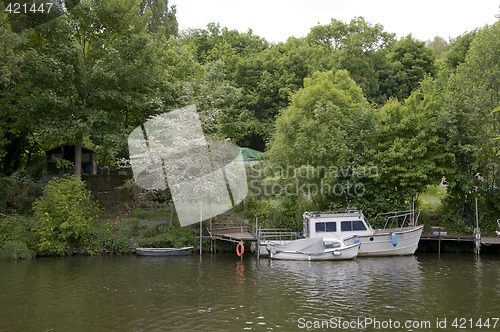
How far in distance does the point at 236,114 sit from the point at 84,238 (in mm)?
25978

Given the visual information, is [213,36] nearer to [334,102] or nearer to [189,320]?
[334,102]

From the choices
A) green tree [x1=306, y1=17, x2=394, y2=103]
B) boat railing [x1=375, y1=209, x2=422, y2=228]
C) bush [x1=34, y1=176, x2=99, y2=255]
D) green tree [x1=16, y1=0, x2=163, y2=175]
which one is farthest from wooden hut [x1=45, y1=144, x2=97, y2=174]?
green tree [x1=306, y1=17, x2=394, y2=103]

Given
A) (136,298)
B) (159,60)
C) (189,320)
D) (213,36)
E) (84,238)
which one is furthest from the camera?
(213,36)

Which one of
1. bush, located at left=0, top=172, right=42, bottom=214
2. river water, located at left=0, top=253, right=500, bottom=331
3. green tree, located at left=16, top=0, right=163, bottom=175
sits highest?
green tree, located at left=16, top=0, right=163, bottom=175

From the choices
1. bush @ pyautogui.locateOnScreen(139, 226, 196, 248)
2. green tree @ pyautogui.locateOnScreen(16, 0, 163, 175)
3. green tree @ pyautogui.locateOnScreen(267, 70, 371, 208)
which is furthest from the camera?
green tree @ pyautogui.locateOnScreen(267, 70, 371, 208)

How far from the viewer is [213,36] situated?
202 feet

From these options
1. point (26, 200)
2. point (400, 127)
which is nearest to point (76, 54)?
point (26, 200)

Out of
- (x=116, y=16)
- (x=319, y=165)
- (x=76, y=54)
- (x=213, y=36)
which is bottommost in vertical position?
(x=319, y=165)

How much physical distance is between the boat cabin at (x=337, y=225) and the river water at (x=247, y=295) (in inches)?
93.1

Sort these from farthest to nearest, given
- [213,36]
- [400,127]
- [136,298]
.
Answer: [213,36], [400,127], [136,298]

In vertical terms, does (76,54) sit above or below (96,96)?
above

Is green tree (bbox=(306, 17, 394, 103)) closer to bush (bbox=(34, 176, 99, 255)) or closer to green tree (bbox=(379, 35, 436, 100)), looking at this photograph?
green tree (bbox=(379, 35, 436, 100))

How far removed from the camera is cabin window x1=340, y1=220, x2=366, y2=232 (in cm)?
2789

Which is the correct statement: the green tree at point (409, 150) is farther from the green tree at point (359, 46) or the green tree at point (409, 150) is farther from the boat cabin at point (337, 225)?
the green tree at point (359, 46)
